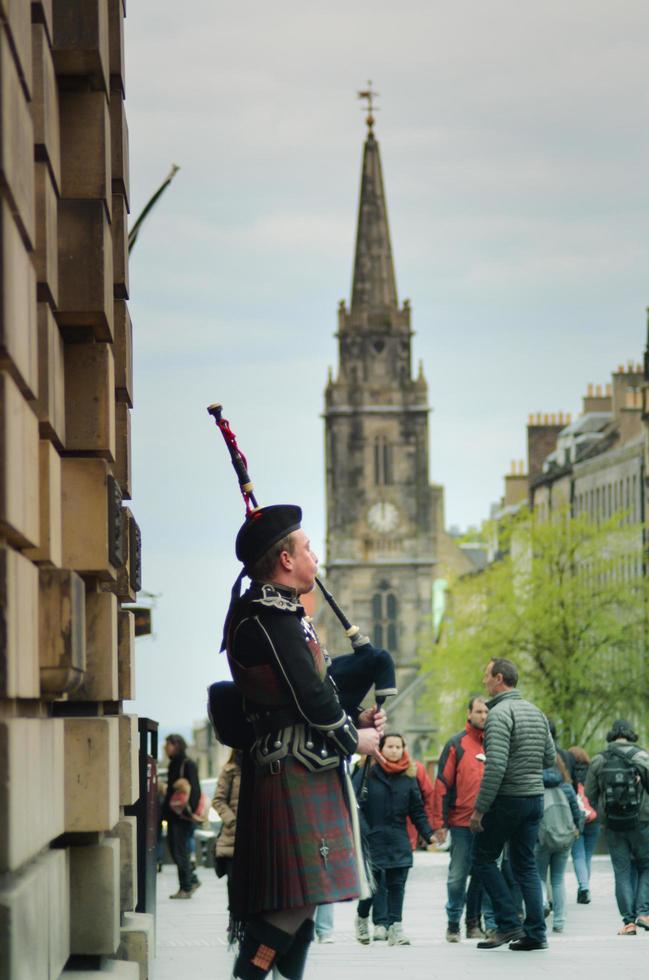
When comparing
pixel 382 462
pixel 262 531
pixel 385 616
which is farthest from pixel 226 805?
pixel 382 462

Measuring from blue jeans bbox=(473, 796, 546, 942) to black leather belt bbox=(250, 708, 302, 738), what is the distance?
25.8 ft

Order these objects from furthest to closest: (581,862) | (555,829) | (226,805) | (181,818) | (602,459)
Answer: (602,459) < (181,818) < (581,862) < (555,829) < (226,805)

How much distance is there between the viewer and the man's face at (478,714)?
59.7ft

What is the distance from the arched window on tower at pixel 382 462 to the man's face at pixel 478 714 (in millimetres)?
129367

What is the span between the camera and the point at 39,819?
763 centimetres

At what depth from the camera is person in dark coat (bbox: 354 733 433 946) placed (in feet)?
58.0

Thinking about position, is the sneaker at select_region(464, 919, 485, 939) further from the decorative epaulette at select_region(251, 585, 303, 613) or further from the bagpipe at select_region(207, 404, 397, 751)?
the decorative epaulette at select_region(251, 585, 303, 613)

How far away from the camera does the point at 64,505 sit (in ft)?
30.4

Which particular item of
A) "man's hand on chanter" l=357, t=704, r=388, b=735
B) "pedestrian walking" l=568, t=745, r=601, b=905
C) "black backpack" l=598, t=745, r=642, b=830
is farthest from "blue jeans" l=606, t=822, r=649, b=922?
"man's hand on chanter" l=357, t=704, r=388, b=735

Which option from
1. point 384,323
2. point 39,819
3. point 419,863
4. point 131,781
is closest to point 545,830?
point 131,781

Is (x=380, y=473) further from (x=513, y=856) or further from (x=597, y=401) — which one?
(x=513, y=856)

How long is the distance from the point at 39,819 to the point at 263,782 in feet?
3.71

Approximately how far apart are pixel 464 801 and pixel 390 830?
0.71 metres

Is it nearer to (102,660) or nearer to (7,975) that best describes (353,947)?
(102,660)
